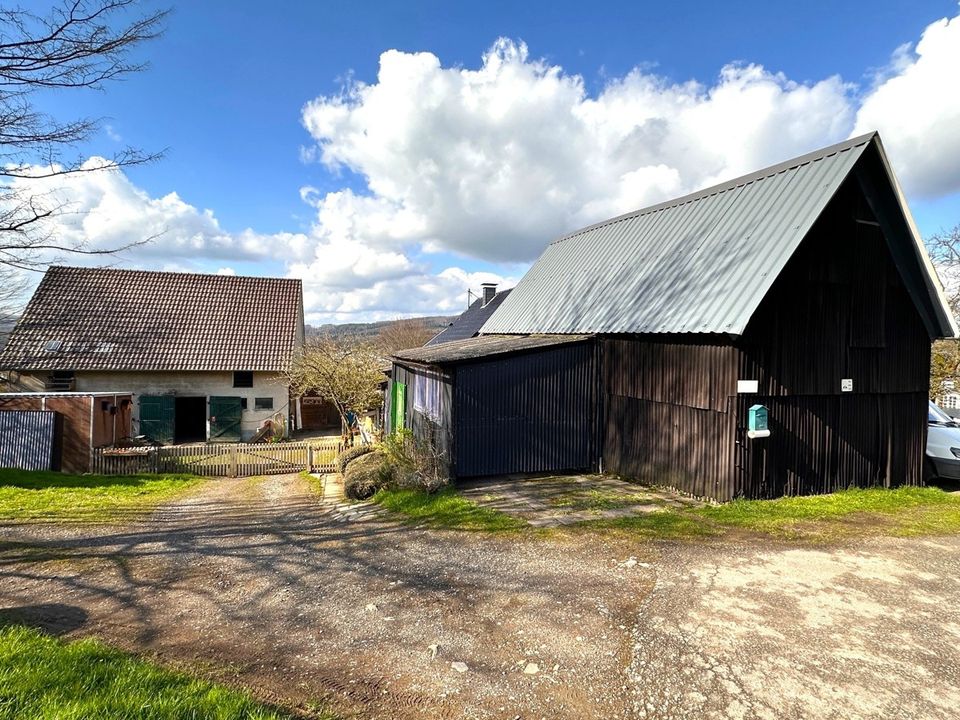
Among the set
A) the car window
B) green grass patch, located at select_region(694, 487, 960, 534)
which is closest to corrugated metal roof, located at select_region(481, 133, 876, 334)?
green grass patch, located at select_region(694, 487, 960, 534)

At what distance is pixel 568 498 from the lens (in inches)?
367

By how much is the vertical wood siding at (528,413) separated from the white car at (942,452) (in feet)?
23.5

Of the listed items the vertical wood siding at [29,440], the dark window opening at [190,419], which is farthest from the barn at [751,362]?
the dark window opening at [190,419]

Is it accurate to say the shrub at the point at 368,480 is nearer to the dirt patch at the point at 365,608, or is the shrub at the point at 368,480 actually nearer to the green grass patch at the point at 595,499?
the dirt patch at the point at 365,608

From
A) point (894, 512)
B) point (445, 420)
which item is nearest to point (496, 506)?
point (445, 420)

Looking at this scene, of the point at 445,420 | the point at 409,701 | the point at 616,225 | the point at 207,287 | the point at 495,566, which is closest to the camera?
the point at 409,701

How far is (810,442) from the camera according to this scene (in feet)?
30.1

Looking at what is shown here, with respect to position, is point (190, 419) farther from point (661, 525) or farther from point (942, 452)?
point (942, 452)

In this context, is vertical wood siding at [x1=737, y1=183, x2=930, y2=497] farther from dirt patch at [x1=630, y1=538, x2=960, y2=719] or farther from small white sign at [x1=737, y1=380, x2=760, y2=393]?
dirt patch at [x1=630, y1=538, x2=960, y2=719]

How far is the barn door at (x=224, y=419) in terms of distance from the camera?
2120 cm

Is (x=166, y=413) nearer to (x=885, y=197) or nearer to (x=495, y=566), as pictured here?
(x=495, y=566)

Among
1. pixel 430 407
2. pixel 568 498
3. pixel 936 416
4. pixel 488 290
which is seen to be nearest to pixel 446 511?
pixel 568 498

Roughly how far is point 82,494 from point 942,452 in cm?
1904

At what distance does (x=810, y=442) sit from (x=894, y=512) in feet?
5.34
